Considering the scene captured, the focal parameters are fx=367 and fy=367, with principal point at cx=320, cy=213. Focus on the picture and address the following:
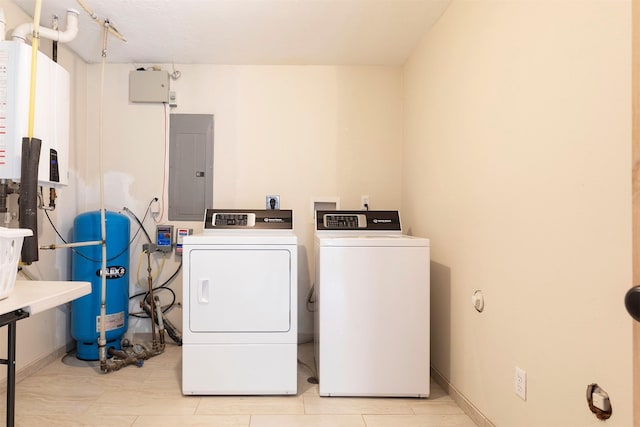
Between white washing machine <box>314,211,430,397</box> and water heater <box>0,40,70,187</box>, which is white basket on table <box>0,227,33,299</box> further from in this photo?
white washing machine <box>314,211,430,397</box>

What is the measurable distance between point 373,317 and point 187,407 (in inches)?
43.8

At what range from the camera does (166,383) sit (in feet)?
7.42

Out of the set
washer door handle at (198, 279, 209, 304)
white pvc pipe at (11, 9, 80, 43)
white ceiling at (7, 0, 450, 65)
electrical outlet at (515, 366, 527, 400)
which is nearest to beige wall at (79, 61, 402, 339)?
white ceiling at (7, 0, 450, 65)

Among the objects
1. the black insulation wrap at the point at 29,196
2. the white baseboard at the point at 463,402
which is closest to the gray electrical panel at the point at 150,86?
the black insulation wrap at the point at 29,196

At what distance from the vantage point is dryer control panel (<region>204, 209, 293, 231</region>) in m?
2.58

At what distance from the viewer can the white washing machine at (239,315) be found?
80.1 inches

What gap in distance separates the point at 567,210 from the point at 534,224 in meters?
0.17

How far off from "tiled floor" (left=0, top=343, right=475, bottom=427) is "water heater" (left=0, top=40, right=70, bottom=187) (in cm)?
122

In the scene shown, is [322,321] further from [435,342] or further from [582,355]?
[582,355]

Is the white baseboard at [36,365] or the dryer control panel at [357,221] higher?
the dryer control panel at [357,221]

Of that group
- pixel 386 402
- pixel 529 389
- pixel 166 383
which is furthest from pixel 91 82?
pixel 529 389

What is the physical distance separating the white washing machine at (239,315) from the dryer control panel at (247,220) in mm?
531

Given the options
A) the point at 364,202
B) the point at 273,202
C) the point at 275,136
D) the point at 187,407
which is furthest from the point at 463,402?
the point at 275,136

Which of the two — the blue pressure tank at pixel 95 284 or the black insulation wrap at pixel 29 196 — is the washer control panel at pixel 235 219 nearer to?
the blue pressure tank at pixel 95 284
